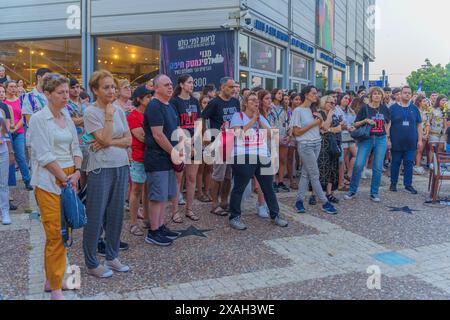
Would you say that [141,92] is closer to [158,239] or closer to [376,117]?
[158,239]

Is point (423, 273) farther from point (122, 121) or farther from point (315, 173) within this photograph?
point (122, 121)

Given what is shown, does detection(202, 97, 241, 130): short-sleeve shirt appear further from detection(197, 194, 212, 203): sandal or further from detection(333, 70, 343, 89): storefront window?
detection(333, 70, 343, 89): storefront window

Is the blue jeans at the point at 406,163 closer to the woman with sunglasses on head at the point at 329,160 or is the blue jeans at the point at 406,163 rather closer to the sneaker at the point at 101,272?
the woman with sunglasses on head at the point at 329,160

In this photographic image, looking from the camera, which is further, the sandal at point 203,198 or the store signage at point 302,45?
the store signage at point 302,45

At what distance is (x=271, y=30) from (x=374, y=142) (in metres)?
7.52

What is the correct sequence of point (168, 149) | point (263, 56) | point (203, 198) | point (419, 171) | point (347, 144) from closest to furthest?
point (168, 149), point (203, 198), point (347, 144), point (419, 171), point (263, 56)

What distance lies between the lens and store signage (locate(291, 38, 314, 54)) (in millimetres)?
16812

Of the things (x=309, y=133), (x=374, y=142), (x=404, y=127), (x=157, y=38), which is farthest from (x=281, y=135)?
Result: (x=157, y=38)

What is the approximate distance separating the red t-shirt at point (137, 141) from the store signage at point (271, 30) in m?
8.37

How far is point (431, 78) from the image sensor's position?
233 feet

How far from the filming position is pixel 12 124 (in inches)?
280

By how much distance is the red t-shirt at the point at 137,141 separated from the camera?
540cm

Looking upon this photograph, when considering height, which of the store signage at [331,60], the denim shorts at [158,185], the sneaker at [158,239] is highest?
the store signage at [331,60]

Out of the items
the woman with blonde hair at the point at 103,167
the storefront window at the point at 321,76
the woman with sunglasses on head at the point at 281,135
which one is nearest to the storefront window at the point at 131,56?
the woman with sunglasses on head at the point at 281,135
